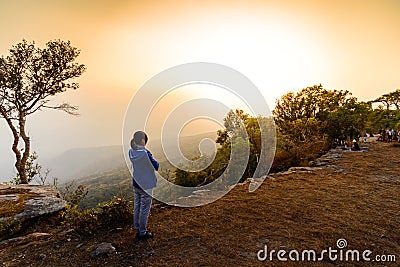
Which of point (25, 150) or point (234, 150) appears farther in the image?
point (234, 150)

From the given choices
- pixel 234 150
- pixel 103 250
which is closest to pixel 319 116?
pixel 234 150

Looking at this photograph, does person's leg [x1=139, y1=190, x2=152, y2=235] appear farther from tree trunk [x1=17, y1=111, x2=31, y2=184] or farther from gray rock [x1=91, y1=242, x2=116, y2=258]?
tree trunk [x1=17, y1=111, x2=31, y2=184]

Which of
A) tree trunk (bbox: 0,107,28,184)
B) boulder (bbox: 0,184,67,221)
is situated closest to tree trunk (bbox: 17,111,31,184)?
tree trunk (bbox: 0,107,28,184)

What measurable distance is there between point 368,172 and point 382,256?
7.85m

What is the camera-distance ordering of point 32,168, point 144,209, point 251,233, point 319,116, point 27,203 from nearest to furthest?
point 144,209, point 251,233, point 27,203, point 32,168, point 319,116

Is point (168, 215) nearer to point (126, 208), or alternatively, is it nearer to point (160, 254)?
point (126, 208)

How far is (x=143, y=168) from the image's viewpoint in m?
4.91

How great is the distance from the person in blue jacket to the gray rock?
0.59 m

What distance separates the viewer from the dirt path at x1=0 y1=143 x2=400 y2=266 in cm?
427

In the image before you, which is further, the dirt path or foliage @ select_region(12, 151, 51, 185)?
foliage @ select_region(12, 151, 51, 185)

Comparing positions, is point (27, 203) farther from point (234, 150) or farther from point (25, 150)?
point (234, 150)

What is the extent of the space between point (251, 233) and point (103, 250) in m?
2.99

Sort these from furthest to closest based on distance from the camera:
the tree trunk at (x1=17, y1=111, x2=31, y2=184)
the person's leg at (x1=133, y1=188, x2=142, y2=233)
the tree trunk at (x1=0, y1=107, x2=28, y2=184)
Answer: the tree trunk at (x1=17, y1=111, x2=31, y2=184)
the tree trunk at (x1=0, y1=107, x2=28, y2=184)
the person's leg at (x1=133, y1=188, x2=142, y2=233)

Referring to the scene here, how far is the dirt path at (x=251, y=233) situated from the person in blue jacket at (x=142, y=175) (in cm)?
44
